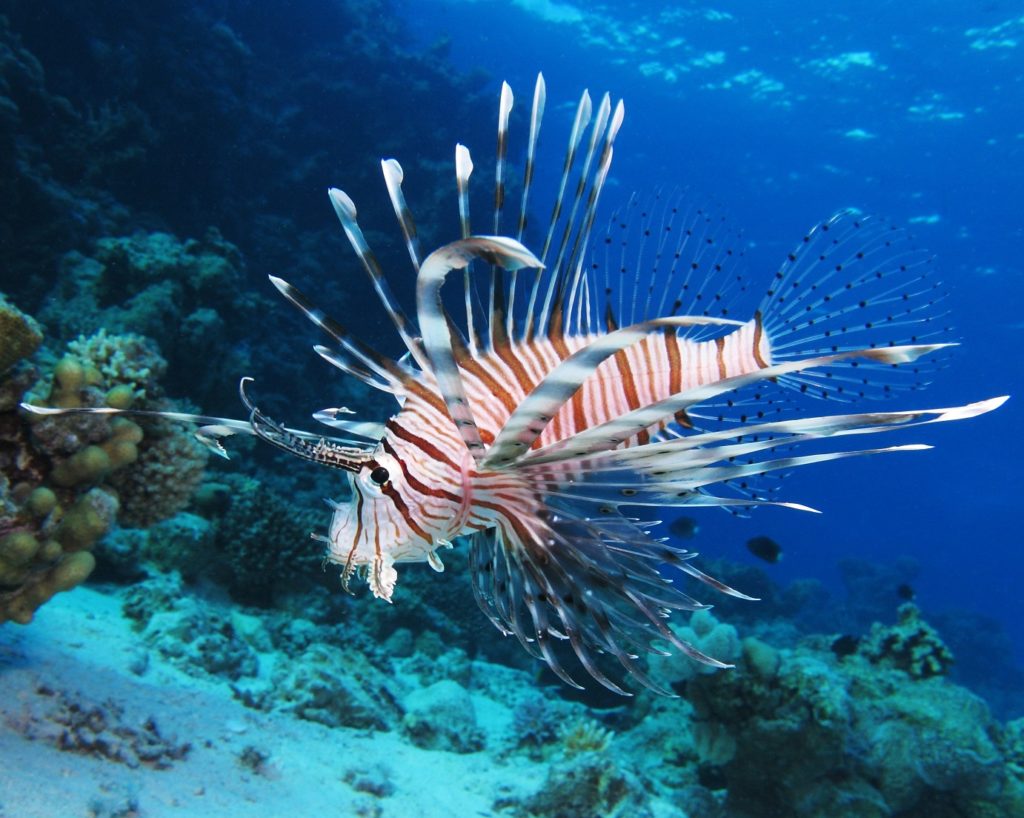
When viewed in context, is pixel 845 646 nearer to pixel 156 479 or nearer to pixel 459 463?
pixel 459 463

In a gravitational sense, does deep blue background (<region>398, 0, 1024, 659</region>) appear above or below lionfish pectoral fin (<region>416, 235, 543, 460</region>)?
above

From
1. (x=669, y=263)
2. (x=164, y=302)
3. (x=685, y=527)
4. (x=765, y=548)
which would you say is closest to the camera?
(x=669, y=263)

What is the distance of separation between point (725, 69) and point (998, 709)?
86.5 ft

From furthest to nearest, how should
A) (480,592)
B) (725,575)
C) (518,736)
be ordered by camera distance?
(725,575) < (518,736) < (480,592)

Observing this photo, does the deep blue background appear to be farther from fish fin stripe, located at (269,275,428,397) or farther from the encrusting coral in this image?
fish fin stripe, located at (269,275,428,397)

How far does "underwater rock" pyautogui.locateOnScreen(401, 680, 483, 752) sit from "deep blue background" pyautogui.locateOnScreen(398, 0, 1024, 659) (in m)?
18.9

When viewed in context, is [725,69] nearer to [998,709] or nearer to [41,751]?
[998,709]

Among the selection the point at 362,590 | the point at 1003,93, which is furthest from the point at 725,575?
the point at 1003,93

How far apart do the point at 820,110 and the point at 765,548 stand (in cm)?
2402

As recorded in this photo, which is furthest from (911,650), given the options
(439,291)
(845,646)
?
(439,291)

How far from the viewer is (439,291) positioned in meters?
1.42

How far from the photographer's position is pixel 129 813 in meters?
2.43

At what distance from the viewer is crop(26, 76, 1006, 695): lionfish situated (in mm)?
1610

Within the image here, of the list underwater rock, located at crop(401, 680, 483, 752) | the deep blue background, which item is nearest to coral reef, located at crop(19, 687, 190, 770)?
underwater rock, located at crop(401, 680, 483, 752)
